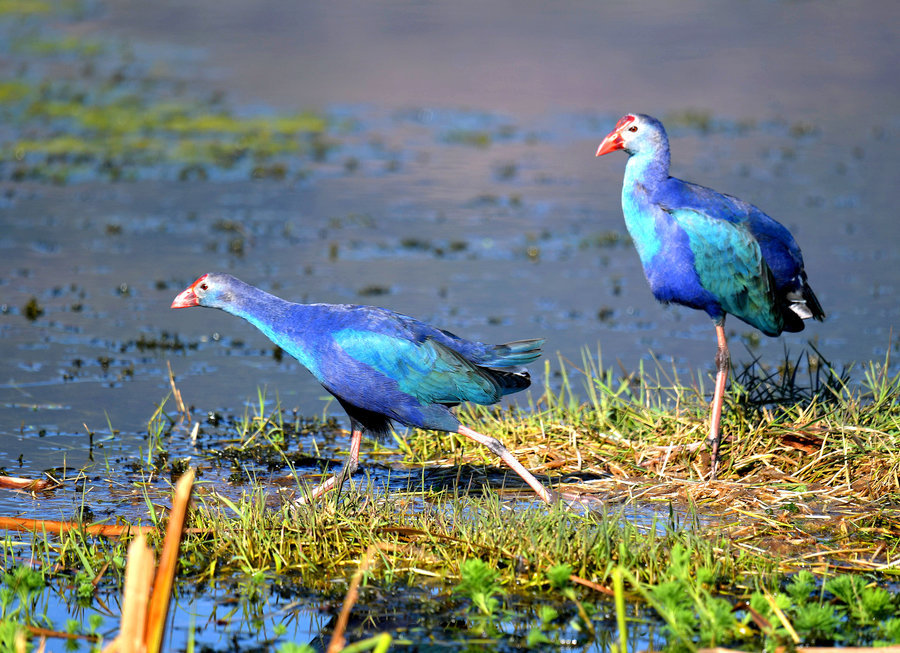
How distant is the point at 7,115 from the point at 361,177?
474 cm

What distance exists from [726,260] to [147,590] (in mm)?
3293

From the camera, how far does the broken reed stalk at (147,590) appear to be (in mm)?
3168

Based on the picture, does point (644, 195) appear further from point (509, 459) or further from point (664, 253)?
point (509, 459)

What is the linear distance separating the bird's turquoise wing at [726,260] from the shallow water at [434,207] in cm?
64

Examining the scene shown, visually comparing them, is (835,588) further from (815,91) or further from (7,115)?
(815,91)

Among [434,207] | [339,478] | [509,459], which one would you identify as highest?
[434,207]

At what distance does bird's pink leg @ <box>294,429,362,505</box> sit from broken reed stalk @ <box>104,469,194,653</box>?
1.67m

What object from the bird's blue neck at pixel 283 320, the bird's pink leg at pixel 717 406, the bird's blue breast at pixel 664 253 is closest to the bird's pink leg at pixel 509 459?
the bird's blue neck at pixel 283 320

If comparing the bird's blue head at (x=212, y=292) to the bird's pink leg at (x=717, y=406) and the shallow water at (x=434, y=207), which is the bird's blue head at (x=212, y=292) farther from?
the bird's pink leg at (x=717, y=406)

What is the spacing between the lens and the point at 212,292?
543 centimetres

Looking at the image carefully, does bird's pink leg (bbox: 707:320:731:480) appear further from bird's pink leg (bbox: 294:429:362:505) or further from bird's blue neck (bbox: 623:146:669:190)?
bird's pink leg (bbox: 294:429:362:505)

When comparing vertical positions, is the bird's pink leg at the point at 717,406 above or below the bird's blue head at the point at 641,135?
below

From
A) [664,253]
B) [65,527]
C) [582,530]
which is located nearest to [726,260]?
[664,253]

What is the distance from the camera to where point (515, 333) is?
27.1 feet
